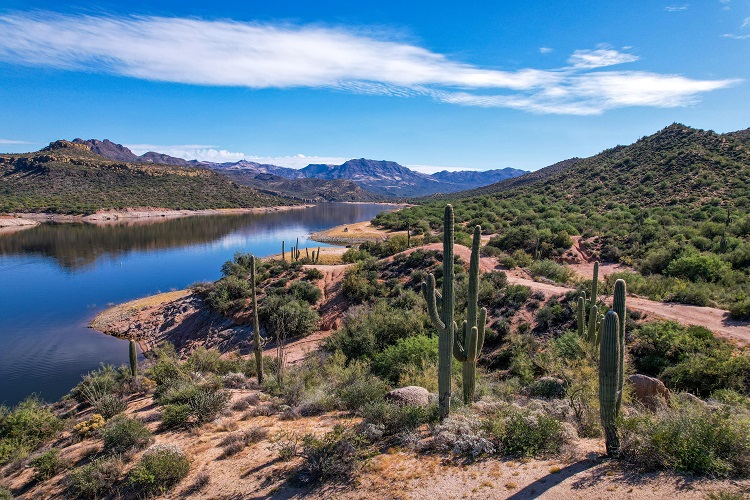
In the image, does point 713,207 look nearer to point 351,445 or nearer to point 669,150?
point 669,150

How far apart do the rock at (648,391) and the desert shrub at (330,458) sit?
634cm

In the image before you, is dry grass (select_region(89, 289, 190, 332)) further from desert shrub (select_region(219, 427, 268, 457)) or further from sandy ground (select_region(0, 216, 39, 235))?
sandy ground (select_region(0, 216, 39, 235))

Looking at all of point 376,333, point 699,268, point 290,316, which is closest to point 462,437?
point 376,333

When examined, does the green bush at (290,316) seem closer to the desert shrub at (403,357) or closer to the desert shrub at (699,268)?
the desert shrub at (403,357)

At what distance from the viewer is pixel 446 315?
25.6 feet

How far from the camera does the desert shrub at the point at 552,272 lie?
2283 cm

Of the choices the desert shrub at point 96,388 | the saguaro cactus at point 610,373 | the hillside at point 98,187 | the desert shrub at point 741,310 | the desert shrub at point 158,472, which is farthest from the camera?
the hillside at point 98,187

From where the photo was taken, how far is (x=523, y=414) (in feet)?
23.3

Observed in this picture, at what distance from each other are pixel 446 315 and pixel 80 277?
3997cm

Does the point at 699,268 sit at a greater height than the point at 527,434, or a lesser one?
greater

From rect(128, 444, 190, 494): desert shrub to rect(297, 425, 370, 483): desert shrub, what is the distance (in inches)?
88.0

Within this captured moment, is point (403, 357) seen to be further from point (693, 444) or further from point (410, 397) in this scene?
point (693, 444)

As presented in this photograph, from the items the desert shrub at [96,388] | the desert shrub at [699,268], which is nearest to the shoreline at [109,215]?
the desert shrub at [96,388]

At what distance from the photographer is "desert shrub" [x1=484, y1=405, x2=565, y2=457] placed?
6398 mm
